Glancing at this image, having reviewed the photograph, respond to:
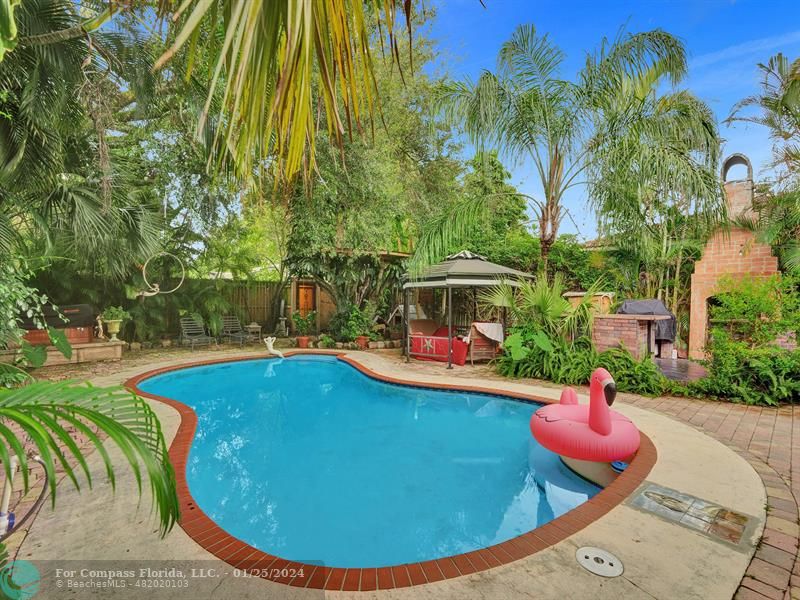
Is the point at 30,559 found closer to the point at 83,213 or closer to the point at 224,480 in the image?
the point at 224,480

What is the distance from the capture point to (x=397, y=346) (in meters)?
13.1

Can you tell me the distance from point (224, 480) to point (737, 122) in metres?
13.9

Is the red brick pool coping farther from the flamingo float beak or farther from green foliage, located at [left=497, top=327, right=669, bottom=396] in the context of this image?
green foliage, located at [left=497, top=327, right=669, bottom=396]

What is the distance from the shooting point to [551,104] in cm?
780

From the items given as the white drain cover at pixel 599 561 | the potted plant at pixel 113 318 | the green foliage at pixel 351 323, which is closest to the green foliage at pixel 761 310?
the white drain cover at pixel 599 561

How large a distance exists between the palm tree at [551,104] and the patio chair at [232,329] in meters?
10.0

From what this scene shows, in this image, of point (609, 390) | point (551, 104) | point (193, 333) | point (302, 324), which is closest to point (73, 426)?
point (609, 390)

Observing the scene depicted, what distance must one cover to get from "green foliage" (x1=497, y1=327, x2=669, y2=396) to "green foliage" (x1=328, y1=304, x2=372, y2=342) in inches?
215

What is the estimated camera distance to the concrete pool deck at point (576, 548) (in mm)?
2232

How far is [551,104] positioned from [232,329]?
1200 centimetres

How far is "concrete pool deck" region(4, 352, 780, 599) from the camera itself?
7.32 feet

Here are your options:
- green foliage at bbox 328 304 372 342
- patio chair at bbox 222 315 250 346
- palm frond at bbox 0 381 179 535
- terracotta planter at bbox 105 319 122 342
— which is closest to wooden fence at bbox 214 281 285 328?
patio chair at bbox 222 315 250 346

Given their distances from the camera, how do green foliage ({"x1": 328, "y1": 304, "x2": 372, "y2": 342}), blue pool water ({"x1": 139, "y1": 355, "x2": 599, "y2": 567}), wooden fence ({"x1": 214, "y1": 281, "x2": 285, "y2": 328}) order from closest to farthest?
blue pool water ({"x1": 139, "y1": 355, "x2": 599, "y2": 567}) → green foliage ({"x1": 328, "y1": 304, "x2": 372, "y2": 342}) → wooden fence ({"x1": 214, "y1": 281, "x2": 285, "y2": 328})

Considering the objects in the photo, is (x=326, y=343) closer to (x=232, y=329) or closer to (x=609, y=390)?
(x=232, y=329)
